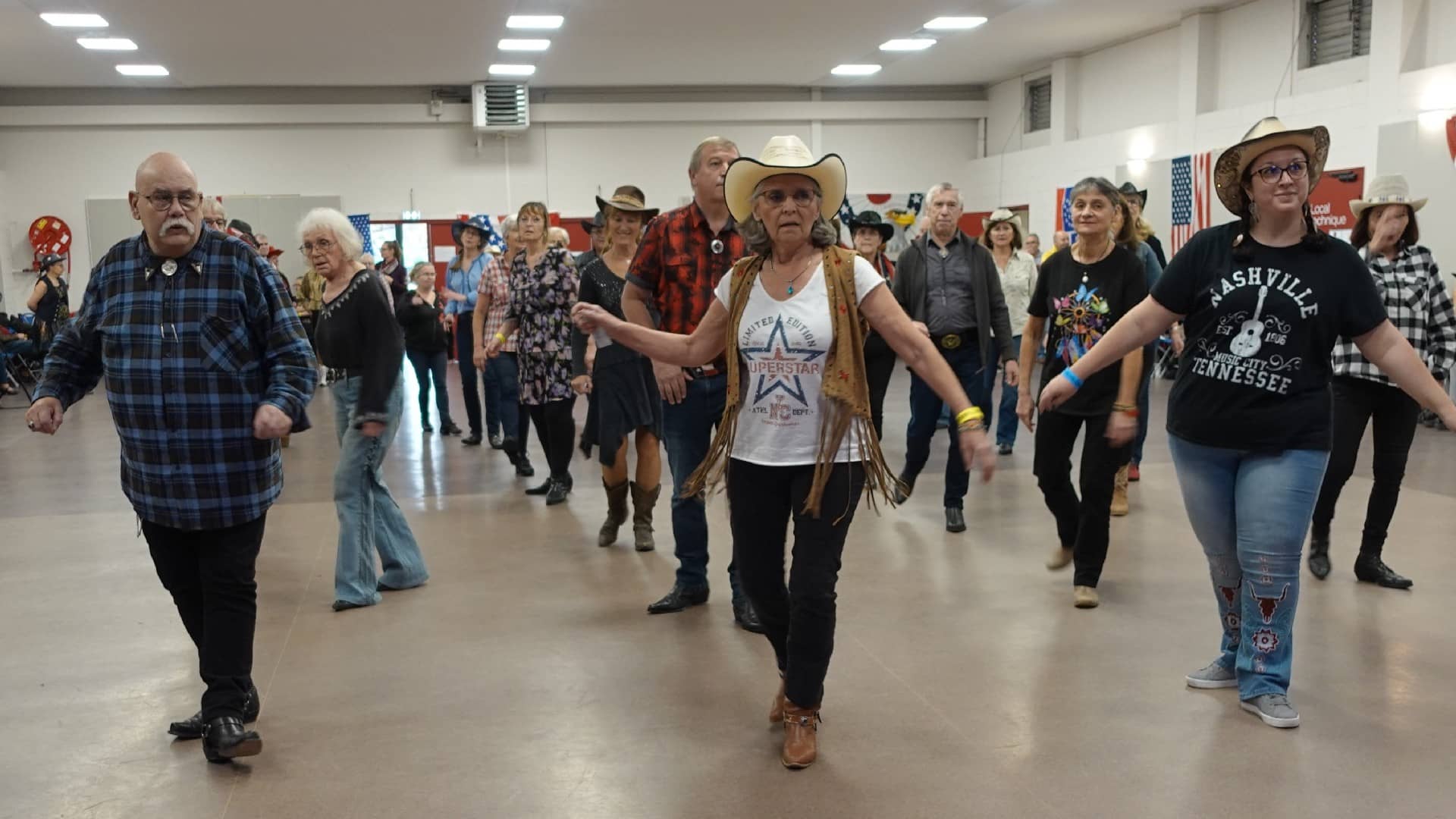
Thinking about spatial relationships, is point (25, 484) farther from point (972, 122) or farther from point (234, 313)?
point (972, 122)

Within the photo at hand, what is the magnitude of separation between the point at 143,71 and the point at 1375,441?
52.9ft

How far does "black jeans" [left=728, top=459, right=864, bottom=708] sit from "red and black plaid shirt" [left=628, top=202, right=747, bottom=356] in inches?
41.9

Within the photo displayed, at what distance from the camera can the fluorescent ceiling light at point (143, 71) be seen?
15852mm

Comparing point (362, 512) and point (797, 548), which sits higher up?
point (797, 548)

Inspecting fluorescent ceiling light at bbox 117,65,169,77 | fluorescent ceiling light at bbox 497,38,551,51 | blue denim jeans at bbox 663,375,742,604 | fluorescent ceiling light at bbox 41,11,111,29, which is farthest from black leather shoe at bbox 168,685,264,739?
fluorescent ceiling light at bbox 117,65,169,77

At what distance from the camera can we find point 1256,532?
3.29m

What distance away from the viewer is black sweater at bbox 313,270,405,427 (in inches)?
156

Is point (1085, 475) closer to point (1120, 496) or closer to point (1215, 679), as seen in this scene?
point (1215, 679)

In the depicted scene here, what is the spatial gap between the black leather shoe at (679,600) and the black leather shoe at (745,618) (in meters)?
0.27

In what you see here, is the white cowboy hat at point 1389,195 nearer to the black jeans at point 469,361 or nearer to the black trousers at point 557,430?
the black trousers at point 557,430

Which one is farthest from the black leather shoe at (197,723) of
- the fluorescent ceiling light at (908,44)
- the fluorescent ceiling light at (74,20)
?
the fluorescent ceiling light at (908,44)

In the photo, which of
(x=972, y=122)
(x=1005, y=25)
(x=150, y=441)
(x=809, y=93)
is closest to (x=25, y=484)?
(x=150, y=441)

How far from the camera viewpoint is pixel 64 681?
3859 millimetres

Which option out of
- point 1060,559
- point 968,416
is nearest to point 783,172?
point 968,416
